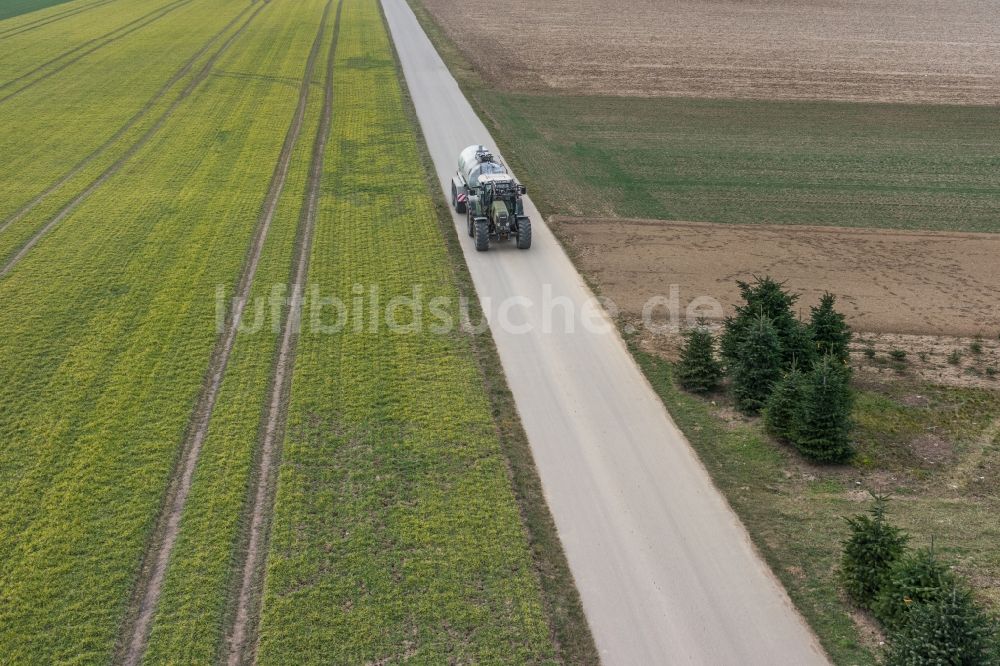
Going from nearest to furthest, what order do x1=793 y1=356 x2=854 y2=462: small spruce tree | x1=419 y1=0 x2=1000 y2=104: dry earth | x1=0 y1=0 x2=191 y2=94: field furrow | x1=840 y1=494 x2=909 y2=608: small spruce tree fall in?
x1=840 y1=494 x2=909 y2=608: small spruce tree < x1=793 y1=356 x2=854 y2=462: small spruce tree < x1=0 y1=0 x2=191 y2=94: field furrow < x1=419 y1=0 x2=1000 y2=104: dry earth

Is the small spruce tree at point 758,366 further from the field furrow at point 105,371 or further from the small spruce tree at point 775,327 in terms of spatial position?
the field furrow at point 105,371

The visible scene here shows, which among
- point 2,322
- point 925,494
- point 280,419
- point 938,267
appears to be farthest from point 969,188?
point 2,322

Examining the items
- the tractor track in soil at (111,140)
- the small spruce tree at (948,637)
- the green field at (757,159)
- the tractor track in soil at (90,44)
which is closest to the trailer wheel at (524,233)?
the green field at (757,159)

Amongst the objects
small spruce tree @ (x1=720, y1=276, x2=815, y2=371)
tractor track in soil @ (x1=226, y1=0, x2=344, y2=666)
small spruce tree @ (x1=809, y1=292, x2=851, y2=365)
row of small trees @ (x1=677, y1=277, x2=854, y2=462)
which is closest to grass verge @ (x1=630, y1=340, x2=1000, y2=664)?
row of small trees @ (x1=677, y1=277, x2=854, y2=462)

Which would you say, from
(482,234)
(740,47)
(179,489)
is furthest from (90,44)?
(179,489)

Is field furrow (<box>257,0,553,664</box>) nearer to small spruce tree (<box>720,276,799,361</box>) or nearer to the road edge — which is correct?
the road edge

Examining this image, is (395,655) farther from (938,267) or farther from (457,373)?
(938,267)

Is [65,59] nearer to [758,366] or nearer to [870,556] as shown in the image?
[758,366]
